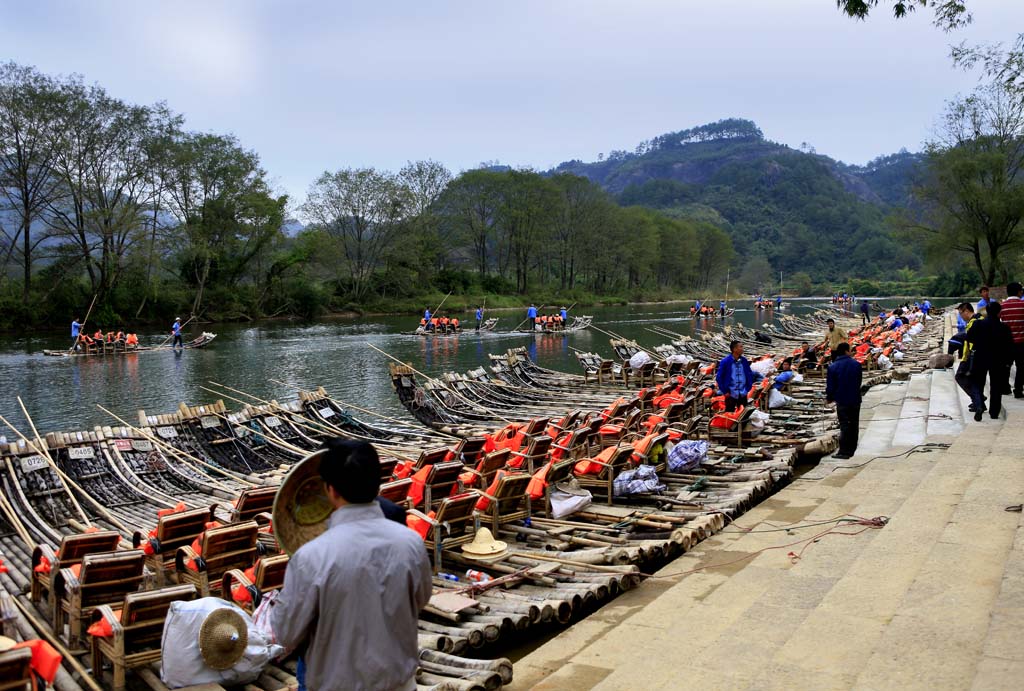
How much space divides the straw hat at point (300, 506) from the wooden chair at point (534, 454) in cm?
621

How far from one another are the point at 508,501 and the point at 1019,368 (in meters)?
8.09

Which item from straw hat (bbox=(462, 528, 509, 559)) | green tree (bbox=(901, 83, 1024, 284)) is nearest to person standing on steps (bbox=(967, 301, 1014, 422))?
straw hat (bbox=(462, 528, 509, 559))

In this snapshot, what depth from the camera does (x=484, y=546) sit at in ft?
24.1

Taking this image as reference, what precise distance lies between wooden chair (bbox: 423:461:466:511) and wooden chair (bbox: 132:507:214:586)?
234cm

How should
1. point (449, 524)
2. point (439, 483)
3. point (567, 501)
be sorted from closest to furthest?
1. point (449, 524)
2. point (439, 483)
3. point (567, 501)

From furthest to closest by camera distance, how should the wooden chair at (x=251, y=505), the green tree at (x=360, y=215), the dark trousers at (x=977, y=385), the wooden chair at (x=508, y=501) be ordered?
the green tree at (x=360, y=215)
the dark trousers at (x=977, y=385)
the wooden chair at (x=508, y=501)
the wooden chair at (x=251, y=505)

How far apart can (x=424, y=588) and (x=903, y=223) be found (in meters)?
45.7

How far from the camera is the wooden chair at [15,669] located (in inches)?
158

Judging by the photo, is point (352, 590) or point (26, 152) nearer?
point (352, 590)

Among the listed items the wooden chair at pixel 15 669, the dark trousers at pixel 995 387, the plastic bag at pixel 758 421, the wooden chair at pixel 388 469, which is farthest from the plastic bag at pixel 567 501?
the dark trousers at pixel 995 387

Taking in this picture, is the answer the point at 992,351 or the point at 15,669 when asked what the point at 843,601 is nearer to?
the point at 15,669

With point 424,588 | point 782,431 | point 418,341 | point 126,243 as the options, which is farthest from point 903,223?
point 126,243

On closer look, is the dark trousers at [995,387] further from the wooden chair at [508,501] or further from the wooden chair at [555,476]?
the wooden chair at [508,501]

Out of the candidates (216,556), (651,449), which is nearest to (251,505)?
(216,556)
